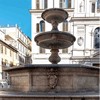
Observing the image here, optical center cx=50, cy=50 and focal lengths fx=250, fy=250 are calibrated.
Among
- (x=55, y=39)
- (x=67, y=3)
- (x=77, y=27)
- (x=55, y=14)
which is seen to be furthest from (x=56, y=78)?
(x=67, y=3)

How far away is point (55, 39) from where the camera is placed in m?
10.6

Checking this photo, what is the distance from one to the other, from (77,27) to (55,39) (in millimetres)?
25153

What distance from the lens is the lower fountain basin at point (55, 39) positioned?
10.4m

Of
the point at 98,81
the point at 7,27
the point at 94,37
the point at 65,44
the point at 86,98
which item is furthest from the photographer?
the point at 7,27

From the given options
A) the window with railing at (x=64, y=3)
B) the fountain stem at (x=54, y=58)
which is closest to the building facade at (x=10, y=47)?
the window with railing at (x=64, y=3)

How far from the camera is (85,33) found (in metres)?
35.0

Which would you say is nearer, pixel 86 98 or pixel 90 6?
pixel 86 98

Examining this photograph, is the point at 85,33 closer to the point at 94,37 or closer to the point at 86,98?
the point at 94,37

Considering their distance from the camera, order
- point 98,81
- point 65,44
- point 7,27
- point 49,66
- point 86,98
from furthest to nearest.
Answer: point 7,27, point 65,44, point 98,81, point 49,66, point 86,98

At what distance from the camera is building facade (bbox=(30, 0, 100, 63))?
34.5 metres

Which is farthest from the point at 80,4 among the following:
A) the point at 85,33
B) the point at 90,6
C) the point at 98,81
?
the point at 98,81

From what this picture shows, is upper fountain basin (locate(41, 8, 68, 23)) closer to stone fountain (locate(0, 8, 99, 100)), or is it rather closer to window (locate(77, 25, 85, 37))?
stone fountain (locate(0, 8, 99, 100))

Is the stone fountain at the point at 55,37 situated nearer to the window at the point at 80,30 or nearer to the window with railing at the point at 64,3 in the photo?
the window at the point at 80,30

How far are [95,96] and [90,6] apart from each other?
1203 inches
